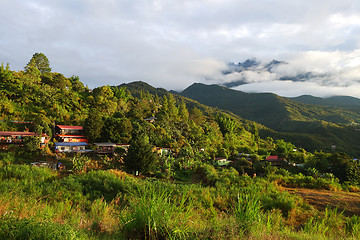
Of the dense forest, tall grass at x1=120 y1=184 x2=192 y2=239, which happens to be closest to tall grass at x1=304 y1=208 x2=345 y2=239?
the dense forest

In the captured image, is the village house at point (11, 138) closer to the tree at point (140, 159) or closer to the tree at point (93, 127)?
the tree at point (93, 127)

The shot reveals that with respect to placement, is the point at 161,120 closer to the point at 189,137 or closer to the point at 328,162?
the point at 189,137

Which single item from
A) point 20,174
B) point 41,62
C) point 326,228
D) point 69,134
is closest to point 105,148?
point 69,134

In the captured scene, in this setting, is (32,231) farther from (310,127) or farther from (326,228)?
(310,127)

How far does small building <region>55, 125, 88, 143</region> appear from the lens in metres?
24.1

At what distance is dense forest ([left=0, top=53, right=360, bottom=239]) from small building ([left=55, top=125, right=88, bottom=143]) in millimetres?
991

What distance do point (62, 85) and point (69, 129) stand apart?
20.5m

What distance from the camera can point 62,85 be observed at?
132 ft

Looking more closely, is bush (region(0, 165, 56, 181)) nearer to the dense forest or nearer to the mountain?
the dense forest

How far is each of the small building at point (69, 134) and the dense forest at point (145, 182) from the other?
99cm

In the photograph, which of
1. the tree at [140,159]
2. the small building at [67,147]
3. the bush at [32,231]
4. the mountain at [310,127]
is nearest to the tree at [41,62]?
the small building at [67,147]

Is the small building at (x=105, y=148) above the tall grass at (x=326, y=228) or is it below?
below

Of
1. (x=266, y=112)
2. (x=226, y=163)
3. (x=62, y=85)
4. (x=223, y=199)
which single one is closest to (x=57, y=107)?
(x=62, y=85)

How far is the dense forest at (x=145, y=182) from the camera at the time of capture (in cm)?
296
